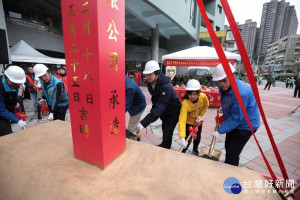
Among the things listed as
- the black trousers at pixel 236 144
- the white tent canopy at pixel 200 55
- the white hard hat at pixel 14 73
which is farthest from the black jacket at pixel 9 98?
the white tent canopy at pixel 200 55

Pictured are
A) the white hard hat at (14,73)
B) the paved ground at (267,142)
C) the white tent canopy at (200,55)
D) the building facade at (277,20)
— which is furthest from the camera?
the building facade at (277,20)

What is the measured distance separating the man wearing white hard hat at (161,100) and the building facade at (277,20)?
3634 inches

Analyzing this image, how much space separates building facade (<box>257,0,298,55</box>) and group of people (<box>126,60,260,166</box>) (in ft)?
302

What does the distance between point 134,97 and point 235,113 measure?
1.60m

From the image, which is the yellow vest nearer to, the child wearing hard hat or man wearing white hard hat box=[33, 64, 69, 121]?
the child wearing hard hat

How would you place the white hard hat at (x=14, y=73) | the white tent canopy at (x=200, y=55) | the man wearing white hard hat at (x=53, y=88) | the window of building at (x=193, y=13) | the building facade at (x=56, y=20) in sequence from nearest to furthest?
the white hard hat at (x=14, y=73)
the man wearing white hard hat at (x=53, y=88)
the white tent canopy at (x=200, y=55)
the building facade at (x=56, y=20)
the window of building at (x=193, y=13)

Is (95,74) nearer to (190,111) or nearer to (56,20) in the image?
(190,111)

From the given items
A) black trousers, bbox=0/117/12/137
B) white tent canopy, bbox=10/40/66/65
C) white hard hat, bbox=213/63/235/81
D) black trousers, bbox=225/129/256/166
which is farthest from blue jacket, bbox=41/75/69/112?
white tent canopy, bbox=10/40/66/65

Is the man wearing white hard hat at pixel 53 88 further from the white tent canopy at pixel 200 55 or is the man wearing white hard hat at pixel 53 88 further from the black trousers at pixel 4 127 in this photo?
the white tent canopy at pixel 200 55

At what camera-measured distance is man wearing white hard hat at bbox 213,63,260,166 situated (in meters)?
1.67

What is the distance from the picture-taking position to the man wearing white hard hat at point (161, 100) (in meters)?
2.02

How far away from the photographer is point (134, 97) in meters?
2.65

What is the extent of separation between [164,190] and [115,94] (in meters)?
0.65

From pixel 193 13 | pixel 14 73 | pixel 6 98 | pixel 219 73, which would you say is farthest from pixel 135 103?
pixel 193 13
